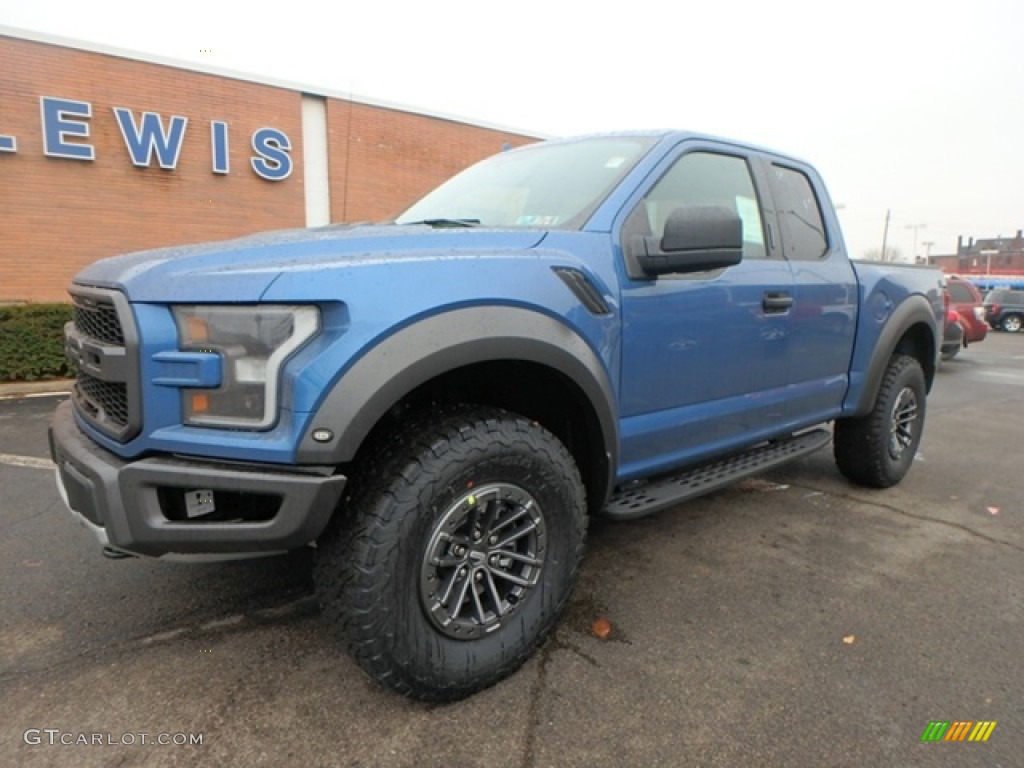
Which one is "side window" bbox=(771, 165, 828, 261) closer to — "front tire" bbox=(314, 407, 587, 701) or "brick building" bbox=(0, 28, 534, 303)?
"front tire" bbox=(314, 407, 587, 701)

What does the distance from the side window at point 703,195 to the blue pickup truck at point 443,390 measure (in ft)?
0.05

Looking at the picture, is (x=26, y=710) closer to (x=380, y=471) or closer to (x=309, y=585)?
(x=309, y=585)

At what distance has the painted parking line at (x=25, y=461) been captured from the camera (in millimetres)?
4582

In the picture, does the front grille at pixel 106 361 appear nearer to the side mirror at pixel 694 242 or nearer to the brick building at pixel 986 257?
the side mirror at pixel 694 242

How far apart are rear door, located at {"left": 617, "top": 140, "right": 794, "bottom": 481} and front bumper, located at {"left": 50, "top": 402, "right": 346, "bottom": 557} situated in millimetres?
1264

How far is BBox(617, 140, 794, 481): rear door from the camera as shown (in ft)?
8.14

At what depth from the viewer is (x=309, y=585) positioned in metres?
2.80

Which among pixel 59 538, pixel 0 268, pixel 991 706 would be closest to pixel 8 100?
pixel 0 268

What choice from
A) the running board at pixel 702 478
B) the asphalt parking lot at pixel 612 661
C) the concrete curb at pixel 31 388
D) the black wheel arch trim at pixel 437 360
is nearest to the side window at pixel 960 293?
the asphalt parking lot at pixel 612 661

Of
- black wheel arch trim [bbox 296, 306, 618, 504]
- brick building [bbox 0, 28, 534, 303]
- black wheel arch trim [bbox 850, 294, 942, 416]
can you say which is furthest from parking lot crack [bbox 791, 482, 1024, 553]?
brick building [bbox 0, 28, 534, 303]

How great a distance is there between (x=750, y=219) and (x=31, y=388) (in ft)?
29.0

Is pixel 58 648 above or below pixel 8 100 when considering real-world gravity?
below

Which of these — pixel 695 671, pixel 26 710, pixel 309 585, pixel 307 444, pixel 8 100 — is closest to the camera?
pixel 307 444

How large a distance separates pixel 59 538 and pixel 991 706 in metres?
4.08
